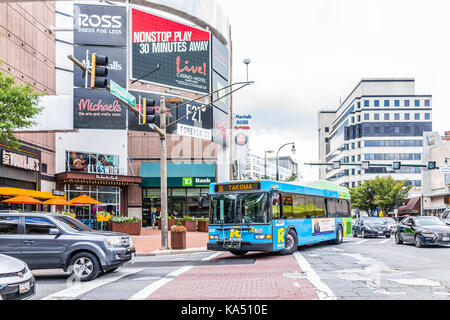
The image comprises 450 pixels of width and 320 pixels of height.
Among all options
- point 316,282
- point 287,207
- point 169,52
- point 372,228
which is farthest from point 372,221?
point 316,282

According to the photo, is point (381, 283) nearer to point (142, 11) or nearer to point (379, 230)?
point (379, 230)

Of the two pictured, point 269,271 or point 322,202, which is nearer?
point 269,271

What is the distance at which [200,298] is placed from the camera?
870 cm

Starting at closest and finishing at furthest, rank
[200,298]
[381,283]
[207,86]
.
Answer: [200,298], [381,283], [207,86]

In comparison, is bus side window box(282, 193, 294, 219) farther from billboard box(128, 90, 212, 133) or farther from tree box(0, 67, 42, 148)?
billboard box(128, 90, 212, 133)

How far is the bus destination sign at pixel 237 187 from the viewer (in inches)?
673

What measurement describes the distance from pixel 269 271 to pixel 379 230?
67.2 ft

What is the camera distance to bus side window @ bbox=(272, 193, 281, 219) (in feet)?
55.4

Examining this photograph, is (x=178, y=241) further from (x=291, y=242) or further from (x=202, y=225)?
(x=202, y=225)

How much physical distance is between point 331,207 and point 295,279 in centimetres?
1333

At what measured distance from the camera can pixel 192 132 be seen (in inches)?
1615

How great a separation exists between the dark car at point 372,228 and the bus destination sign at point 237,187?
16.8 m

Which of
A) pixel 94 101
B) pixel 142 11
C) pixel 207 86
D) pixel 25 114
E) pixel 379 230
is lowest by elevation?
pixel 379 230
